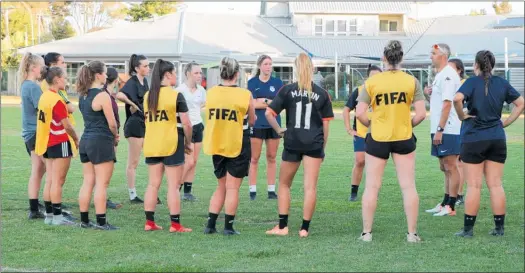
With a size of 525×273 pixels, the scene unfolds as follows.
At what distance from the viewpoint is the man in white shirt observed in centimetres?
1043

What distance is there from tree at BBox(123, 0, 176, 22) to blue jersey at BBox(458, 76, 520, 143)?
69.8 m

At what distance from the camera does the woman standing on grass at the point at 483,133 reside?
905 centimetres

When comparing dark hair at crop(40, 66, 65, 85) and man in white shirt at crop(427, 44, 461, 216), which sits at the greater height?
dark hair at crop(40, 66, 65, 85)

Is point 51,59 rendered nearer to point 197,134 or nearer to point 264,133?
point 197,134

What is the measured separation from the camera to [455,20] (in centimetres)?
7188

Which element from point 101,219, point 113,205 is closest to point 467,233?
point 101,219

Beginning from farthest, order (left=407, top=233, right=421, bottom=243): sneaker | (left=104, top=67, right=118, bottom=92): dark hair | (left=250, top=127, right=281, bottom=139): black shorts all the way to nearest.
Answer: (left=250, top=127, right=281, bottom=139): black shorts < (left=104, top=67, right=118, bottom=92): dark hair < (left=407, top=233, right=421, bottom=243): sneaker

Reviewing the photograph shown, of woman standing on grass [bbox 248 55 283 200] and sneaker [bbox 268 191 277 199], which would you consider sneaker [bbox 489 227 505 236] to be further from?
sneaker [bbox 268 191 277 199]

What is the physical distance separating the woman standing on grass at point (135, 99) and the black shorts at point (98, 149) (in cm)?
161

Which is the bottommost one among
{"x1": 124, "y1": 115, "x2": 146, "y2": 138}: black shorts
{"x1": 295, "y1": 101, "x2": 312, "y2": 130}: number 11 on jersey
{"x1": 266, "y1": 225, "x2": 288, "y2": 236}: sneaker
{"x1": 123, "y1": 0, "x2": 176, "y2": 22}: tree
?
{"x1": 266, "y1": 225, "x2": 288, "y2": 236}: sneaker

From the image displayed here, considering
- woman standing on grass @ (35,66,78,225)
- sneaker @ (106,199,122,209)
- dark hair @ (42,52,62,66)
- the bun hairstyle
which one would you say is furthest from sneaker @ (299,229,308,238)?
dark hair @ (42,52,62,66)

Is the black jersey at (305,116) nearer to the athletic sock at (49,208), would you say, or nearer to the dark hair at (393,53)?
the dark hair at (393,53)

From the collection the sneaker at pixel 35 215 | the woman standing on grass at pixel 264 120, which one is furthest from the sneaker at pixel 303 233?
the sneaker at pixel 35 215

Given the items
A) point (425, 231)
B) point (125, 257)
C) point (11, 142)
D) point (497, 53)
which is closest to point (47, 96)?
point (125, 257)
